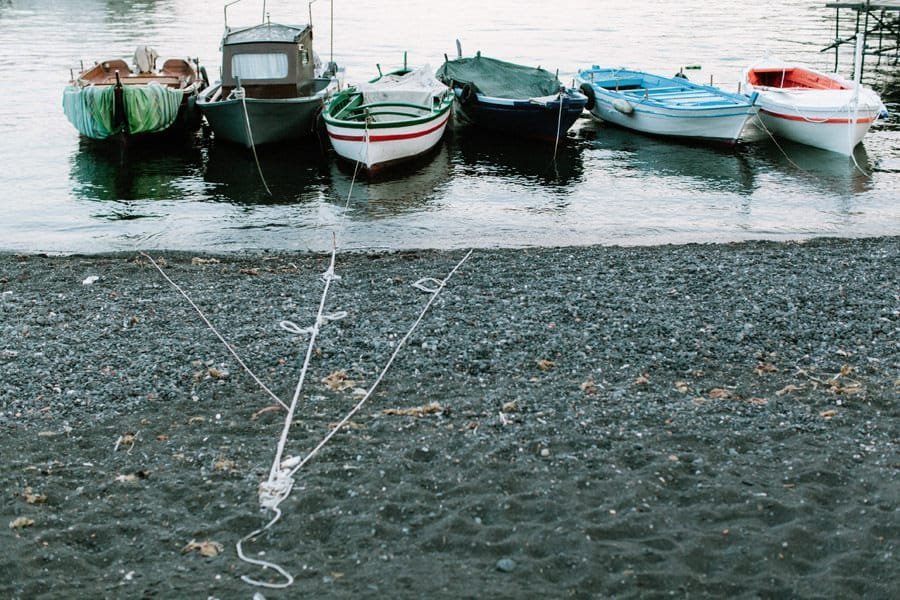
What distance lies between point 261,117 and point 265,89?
1.28 m

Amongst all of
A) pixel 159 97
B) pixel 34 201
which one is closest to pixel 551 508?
pixel 34 201

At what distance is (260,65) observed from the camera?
23000 mm

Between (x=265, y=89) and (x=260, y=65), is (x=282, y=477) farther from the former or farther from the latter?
(x=260, y=65)

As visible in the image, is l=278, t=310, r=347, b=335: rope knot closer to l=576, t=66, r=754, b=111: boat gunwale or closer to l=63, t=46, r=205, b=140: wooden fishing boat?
l=63, t=46, r=205, b=140: wooden fishing boat

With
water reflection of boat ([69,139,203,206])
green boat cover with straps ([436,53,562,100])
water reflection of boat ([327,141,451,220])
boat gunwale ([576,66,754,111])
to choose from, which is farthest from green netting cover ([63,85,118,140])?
boat gunwale ([576,66,754,111])

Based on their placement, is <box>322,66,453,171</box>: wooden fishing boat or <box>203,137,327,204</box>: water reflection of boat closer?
<box>203,137,327,204</box>: water reflection of boat

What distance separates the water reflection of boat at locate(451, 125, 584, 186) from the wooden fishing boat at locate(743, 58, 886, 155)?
5062 millimetres

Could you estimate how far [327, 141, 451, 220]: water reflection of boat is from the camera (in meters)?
18.3

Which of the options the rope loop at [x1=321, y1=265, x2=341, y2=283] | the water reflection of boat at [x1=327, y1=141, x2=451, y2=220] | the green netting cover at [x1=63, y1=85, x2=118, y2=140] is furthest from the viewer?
the green netting cover at [x1=63, y1=85, x2=118, y2=140]

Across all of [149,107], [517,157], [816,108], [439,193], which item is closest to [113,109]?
[149,107]

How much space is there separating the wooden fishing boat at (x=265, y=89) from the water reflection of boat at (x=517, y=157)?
4013 mm

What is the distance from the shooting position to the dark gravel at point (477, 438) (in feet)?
18.6

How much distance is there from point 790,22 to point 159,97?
40586 millimetres

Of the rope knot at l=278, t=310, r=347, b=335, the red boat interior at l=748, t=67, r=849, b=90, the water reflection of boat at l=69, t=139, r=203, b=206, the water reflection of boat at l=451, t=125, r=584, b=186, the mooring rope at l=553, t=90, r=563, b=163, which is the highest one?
the red boat interior at l=748, t=67, r=849, b=90
